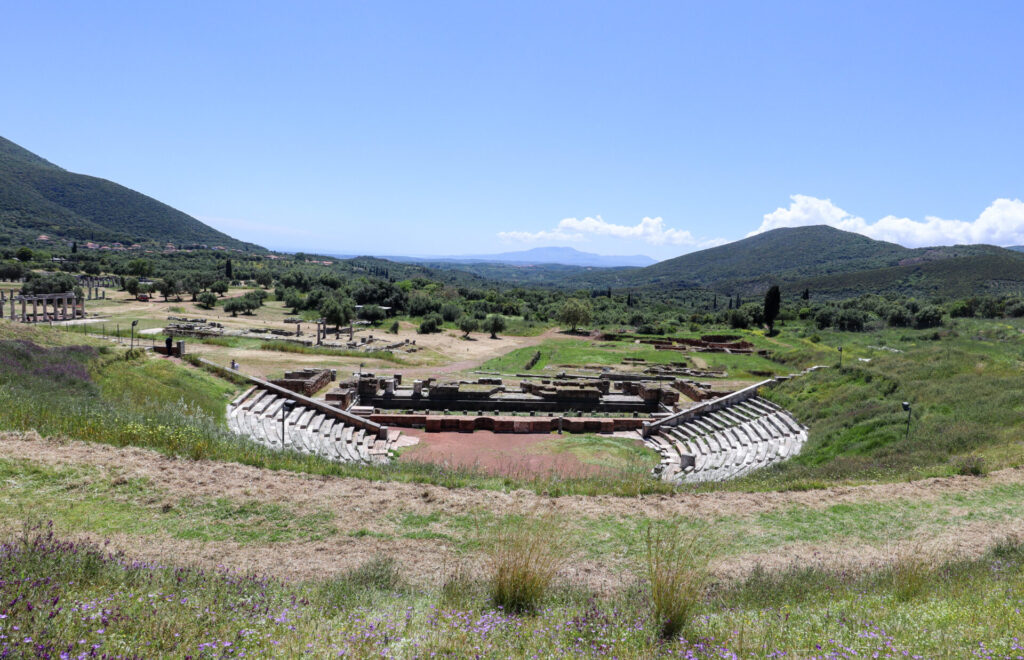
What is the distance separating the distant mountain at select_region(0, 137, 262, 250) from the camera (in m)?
142

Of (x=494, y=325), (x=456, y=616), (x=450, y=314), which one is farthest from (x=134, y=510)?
(x=450, y=314)

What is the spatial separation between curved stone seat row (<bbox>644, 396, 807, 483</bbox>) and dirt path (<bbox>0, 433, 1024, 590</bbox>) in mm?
5732

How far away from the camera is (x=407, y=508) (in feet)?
30.3

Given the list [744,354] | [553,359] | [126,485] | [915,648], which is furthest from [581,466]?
[744,354]

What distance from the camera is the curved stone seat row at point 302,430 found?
17.8m

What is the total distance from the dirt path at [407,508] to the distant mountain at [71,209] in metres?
151

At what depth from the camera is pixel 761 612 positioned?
5418 mm

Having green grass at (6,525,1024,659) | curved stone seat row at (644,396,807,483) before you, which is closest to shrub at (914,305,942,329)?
curved stone seat row at (644,396,807,483)

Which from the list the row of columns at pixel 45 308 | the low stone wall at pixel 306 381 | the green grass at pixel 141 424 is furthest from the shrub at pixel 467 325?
the green grass at pixel 141 424

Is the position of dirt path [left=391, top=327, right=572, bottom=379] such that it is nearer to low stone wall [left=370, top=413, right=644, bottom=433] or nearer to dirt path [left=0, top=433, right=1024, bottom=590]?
low stone wall [left=370, top=413, right=644, bottom=433]

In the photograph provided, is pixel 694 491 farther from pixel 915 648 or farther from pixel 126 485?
pixel 126 485

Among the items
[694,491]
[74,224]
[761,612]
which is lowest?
[694,491]

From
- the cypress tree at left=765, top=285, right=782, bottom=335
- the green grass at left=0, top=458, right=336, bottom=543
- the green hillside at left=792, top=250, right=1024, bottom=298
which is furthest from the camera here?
the green hillside at left=792, top=250, right=1024, bottom=298

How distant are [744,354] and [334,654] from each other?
48.4 metres
